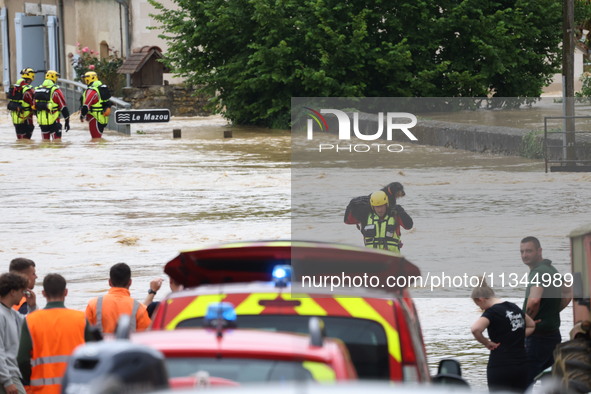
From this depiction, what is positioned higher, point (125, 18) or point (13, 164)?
point (125, 18)

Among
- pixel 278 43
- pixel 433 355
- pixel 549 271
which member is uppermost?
pixel 278 43

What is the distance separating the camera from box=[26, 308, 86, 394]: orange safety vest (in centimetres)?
739

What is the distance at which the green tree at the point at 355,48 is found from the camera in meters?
39.8

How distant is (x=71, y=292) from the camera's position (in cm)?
1350

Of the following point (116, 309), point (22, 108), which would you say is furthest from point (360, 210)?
point (22, 108)

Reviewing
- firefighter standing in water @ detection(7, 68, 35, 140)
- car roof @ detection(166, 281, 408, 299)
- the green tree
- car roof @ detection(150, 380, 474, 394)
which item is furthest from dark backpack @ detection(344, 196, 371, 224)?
the green tree

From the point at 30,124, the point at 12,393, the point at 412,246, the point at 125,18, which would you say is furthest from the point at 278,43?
the point at 12,393

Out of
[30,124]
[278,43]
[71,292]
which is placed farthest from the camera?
[278,43]

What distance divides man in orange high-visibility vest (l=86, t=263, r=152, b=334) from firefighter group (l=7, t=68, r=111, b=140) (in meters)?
26.5

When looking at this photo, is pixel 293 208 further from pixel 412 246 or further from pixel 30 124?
pixel 30 124

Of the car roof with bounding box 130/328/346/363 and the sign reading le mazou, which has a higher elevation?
the sign reading le mazou

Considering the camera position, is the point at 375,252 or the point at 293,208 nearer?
the point at 375,252

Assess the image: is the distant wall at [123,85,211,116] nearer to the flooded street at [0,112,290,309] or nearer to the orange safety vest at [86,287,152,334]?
the flooded street at [0,112,290,309]

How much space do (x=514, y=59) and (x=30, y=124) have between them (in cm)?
1471
